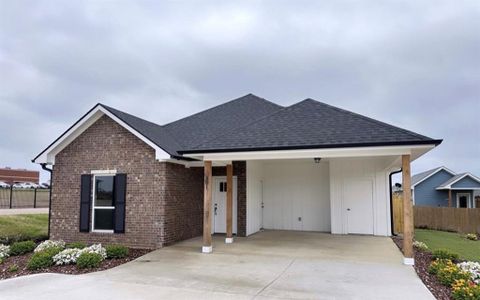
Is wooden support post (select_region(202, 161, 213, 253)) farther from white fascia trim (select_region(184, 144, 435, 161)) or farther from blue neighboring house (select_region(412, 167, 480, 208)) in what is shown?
blue neighboring house (select_region(412, 167, 480, 208))

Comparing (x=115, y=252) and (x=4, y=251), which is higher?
(x=115, y=252)

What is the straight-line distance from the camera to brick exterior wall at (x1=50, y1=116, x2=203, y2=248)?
37.2ft

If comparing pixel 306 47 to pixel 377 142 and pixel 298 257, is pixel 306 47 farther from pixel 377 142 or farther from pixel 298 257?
pixel 298 257

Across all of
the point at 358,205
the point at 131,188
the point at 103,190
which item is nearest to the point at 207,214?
the point at 131,188

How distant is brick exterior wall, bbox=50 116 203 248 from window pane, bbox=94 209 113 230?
26cm

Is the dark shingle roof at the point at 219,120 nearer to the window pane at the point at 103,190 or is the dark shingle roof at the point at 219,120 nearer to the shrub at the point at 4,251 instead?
the window pane at the point at 103,190

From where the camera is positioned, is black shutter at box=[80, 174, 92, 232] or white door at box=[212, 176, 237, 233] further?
white door at box=[212, 176, 237, 233]

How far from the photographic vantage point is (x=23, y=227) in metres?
14.7

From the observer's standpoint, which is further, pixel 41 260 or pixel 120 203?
pixel 120 203

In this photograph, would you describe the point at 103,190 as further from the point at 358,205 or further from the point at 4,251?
the point at 358,205

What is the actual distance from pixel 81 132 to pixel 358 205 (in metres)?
11.0

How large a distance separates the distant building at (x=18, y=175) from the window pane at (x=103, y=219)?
36.8 meters

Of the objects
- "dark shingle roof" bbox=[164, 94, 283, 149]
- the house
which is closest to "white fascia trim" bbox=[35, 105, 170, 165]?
the house

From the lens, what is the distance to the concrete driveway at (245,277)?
644 cm
